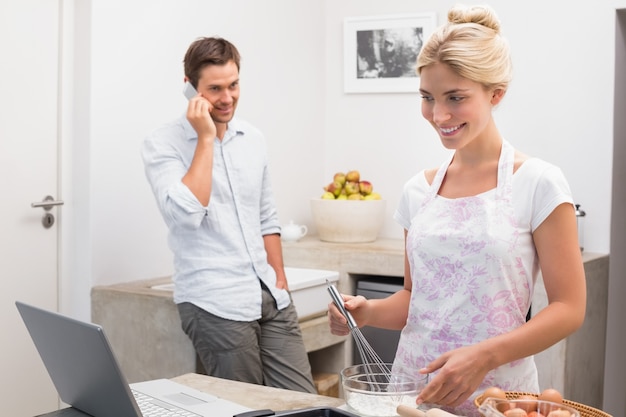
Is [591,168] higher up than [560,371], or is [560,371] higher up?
[591,168]

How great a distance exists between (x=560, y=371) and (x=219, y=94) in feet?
5.45

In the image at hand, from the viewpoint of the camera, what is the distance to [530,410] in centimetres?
110

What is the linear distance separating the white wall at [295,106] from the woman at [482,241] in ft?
5.39

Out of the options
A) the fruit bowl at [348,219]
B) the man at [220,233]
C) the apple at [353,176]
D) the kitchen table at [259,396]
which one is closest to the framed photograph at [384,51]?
the apple at [353,176]

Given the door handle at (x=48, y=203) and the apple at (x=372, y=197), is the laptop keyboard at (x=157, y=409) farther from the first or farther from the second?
the apple at (x=372, y=197)

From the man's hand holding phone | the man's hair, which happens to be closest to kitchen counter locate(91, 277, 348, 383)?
the man's hand holding phone

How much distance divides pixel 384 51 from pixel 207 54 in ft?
5.66

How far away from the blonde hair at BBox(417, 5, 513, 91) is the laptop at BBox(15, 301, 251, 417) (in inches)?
29.6

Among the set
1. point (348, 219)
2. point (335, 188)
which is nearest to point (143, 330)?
point (348, 219)

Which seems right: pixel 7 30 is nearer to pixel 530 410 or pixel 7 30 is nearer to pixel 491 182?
pixel 491 182

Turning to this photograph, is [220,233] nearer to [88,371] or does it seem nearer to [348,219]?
[348,219]

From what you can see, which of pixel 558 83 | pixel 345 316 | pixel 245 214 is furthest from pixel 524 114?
pixel 345 316

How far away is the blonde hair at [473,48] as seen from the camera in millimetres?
1552

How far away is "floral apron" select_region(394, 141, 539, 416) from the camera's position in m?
1.59
